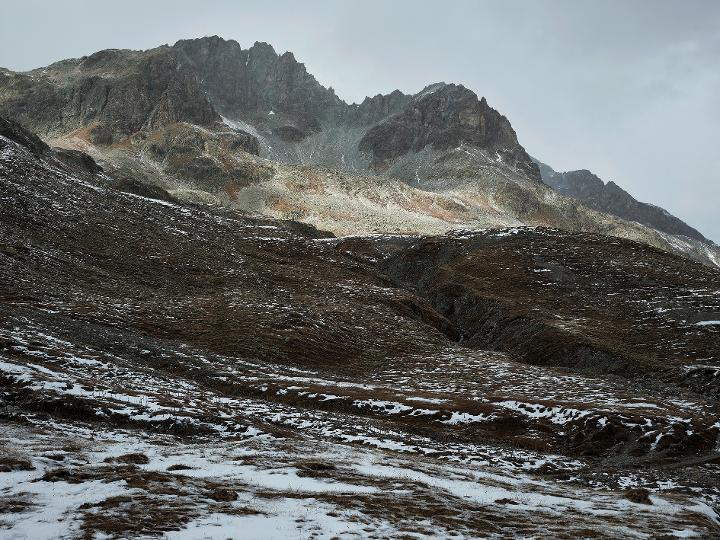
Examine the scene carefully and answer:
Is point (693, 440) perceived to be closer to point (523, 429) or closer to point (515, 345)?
point (523, 429)

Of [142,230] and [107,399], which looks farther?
[142,230]

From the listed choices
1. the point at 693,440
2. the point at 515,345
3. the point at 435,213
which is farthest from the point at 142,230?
the point at 435,213

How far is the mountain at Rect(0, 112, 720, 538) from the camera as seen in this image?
1090 cm

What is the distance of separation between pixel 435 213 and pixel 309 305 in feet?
510

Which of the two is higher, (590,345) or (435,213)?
(435,213)

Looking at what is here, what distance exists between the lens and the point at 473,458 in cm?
1856

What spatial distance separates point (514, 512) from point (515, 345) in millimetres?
34216

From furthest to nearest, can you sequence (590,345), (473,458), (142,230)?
1. (142,230)
2. (590,345)
3. (473,458)

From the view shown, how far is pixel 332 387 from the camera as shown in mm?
27125

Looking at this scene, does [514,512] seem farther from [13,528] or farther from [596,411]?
[596,411]

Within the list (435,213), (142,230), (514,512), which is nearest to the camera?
(514,512)

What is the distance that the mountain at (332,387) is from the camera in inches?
429

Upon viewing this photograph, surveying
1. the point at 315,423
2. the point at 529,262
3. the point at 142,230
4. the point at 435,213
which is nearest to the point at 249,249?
the point at 142,230

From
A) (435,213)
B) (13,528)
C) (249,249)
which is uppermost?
(435,213)
